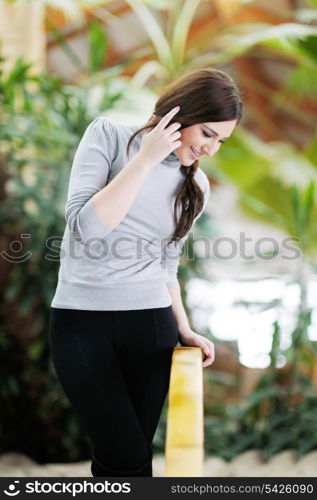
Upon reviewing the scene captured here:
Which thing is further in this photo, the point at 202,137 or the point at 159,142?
the point at 202,137

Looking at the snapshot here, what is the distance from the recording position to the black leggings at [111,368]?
1359 mm

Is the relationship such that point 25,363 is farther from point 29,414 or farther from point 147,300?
point 147,300

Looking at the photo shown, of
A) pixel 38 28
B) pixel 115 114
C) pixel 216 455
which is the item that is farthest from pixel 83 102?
pixel 216 455

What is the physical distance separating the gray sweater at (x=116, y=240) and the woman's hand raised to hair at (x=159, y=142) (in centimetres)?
13

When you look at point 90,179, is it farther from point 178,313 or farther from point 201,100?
point 178,313

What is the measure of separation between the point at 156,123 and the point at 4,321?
2.48 m

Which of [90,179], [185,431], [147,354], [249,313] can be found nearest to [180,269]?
[249,313]

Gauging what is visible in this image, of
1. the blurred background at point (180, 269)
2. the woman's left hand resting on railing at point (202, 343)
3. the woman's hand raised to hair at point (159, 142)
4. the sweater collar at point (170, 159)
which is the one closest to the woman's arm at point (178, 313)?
the woman's left hand resting on railing at point (202, 343)

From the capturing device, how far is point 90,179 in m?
1.29

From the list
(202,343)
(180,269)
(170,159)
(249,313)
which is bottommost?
(249,313)

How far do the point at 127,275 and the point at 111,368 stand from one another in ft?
0.60

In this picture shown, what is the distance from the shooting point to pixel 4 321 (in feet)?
11.9

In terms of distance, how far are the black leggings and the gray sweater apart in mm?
30

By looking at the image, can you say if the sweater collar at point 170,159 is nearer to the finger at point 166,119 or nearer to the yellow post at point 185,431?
the finger at point 166,119
